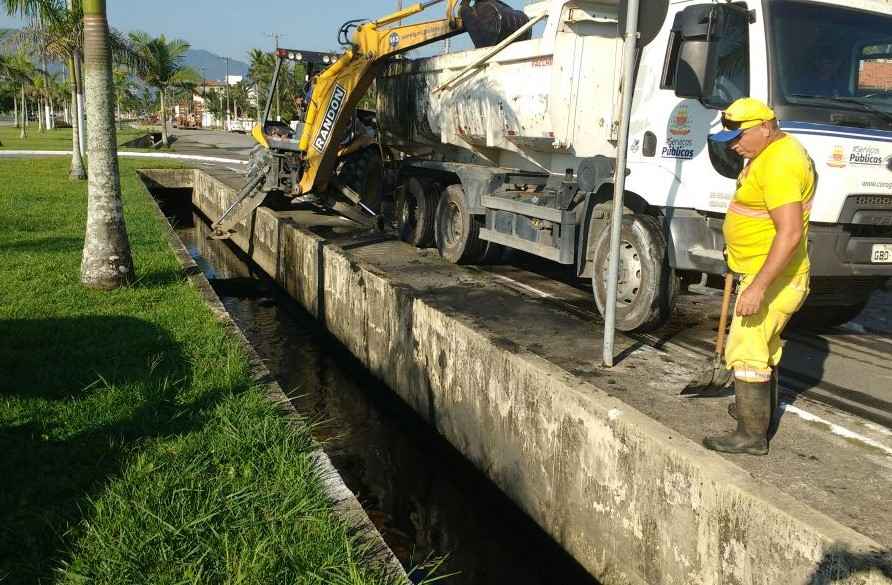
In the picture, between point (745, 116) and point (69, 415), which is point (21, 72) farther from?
point (745, 116)

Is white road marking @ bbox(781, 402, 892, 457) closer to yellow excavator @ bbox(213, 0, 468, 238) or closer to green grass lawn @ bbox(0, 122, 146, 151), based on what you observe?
yellow excavator @ bbox(213, 0, 468, 238)

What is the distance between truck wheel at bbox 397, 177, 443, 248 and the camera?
→ 999 centimetres

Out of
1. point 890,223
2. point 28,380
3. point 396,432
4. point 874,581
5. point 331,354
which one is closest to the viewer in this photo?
point 874,581

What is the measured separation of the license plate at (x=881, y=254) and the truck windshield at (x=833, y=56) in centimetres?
86

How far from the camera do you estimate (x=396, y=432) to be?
6996mm

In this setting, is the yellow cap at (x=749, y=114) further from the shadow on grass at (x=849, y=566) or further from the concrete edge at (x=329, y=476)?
the concrete edge at (x=329, y=476)

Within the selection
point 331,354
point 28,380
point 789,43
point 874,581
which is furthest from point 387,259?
point 874,581

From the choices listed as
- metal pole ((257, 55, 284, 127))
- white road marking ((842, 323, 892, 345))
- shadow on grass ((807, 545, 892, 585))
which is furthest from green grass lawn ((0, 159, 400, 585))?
metal pole ((257, 55, 284, 127))

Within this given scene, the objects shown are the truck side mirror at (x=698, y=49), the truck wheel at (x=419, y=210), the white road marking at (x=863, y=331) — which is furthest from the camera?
the truck wheel at (x=419, y=210)

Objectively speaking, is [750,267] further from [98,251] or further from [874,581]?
[98,251]

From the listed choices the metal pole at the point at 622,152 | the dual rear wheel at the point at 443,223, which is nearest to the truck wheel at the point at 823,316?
the metal pole at the point at 622,152

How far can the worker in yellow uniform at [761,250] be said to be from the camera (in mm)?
3338

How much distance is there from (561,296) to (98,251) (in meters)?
4.96

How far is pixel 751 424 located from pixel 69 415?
403cm
